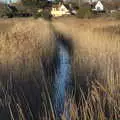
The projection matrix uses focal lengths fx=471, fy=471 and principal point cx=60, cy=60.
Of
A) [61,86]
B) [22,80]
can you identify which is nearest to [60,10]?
[22,80]

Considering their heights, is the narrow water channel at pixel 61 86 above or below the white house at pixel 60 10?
above

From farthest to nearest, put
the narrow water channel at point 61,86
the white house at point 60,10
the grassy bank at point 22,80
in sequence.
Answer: the white house at point 60,10 → the narrow water channel at point 61,86 → the grassy bank at point 22,80

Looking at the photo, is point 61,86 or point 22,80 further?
point 22,80

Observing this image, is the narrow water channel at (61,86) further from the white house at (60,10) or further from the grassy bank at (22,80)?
the white house at (60,10)

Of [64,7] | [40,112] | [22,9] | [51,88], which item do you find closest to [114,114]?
[40,112]

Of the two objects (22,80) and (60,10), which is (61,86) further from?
(60,10)

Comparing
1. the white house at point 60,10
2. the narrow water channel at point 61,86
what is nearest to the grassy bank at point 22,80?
the narrow water channel at point 61,86

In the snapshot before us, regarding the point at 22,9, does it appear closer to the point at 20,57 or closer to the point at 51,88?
the point at 20,57

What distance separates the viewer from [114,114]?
6328 mm

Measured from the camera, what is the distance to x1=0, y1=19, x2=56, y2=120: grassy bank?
7410 millimetres

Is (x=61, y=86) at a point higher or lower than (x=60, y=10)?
higher

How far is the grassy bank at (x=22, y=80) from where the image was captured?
7.41m

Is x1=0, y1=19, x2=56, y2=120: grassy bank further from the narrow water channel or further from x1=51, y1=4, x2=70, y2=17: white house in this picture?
x1=51, y1=4, x2=70, y2=17: white house

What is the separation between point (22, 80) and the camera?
34.5 feet
